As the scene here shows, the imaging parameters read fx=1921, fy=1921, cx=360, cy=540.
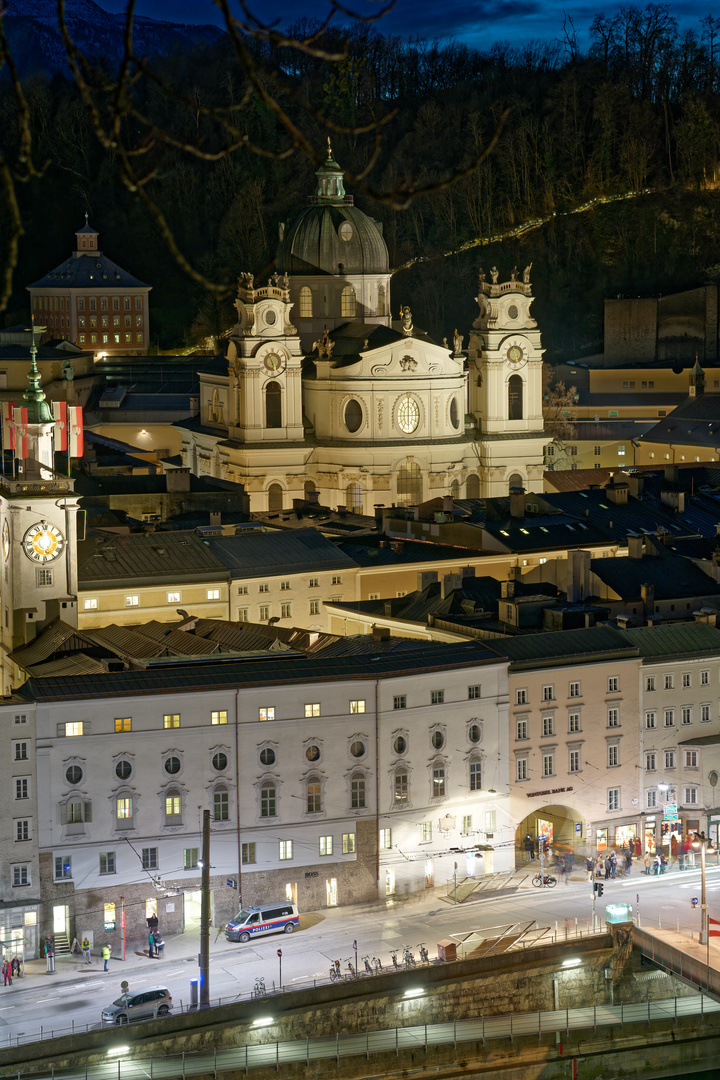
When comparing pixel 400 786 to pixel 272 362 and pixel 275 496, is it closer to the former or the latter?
pixel 275 496

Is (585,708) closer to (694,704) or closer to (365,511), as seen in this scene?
(694,704)

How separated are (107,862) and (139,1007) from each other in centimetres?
673

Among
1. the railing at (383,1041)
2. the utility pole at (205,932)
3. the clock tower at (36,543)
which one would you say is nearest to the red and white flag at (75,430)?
the clock tower at (36,543)

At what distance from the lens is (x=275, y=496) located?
87.0 meters

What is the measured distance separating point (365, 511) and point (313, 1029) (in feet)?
159

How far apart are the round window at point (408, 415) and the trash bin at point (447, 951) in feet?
158

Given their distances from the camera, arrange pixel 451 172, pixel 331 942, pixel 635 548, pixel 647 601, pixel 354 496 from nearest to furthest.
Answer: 1. pixel 331 942
2. pixel 647 601
3. pixel 635 548
4. pixel 354 496
5. pixel 451 172

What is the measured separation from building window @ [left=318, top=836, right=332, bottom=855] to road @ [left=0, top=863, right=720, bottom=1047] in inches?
64.6

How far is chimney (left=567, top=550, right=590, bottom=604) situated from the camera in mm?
60750

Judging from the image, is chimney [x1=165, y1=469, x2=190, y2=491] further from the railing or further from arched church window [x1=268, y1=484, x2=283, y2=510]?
the railing

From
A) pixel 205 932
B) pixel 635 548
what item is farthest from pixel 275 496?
pixel 205 932

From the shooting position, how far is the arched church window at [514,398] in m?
92.4

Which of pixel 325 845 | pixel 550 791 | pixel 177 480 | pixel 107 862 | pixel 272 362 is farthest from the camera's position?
pixel 272 362

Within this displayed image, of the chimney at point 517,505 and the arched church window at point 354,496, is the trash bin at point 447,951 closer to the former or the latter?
the chimney at point 517,505
